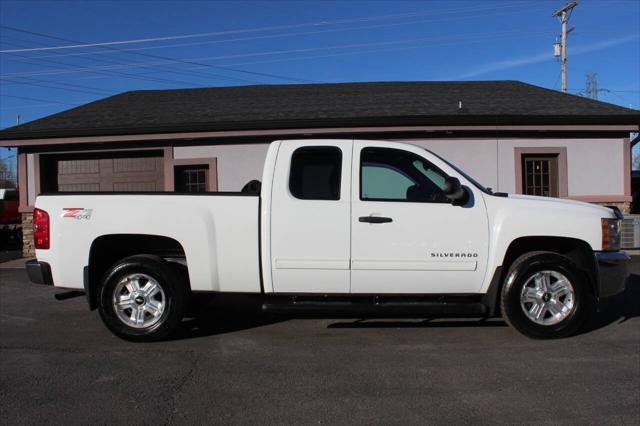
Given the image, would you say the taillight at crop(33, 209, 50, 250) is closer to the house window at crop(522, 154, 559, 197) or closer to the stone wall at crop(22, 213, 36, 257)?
the stone wall at crop(22, 213, 36, 257)

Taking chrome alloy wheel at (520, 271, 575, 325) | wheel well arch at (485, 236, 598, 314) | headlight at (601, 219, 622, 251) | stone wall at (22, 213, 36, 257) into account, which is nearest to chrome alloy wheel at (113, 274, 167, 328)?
wheel well arch at (485, 236, 598, 314)

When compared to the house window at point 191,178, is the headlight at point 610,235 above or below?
below

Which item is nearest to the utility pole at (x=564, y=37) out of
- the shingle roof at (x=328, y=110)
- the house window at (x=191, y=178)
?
the shingle roof at (x=328, y=110)

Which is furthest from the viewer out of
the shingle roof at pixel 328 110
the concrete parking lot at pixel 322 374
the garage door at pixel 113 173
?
the garage door at pixel 113 173

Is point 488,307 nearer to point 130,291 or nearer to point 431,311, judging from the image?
point 431,311

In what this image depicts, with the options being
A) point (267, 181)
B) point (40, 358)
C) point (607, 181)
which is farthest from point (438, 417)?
point (607, 181)

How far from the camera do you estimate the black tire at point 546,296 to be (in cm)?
502

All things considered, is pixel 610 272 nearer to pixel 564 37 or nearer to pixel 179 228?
pixel 179 228

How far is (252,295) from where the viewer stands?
5234mm

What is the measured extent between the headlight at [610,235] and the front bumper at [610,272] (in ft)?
0.24

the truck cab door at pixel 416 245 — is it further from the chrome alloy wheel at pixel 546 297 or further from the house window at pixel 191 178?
the house window at pixel 191 178

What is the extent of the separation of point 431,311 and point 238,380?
6.50 feet

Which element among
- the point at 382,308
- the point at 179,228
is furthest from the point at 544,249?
the point at 179,228

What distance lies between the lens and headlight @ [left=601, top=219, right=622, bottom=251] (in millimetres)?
5125
